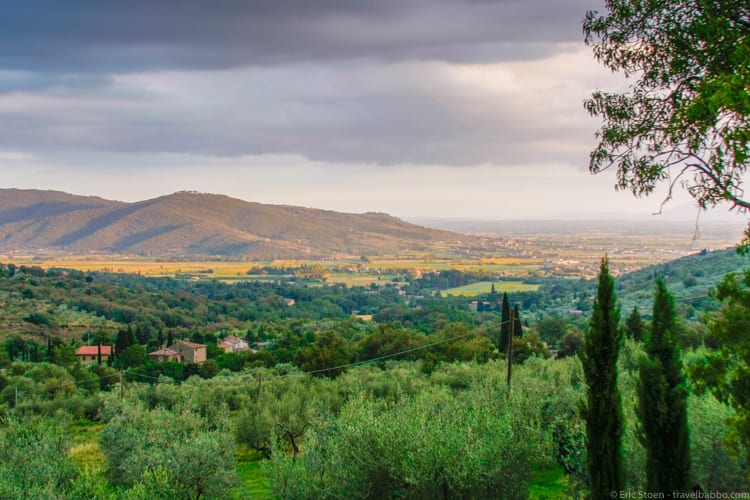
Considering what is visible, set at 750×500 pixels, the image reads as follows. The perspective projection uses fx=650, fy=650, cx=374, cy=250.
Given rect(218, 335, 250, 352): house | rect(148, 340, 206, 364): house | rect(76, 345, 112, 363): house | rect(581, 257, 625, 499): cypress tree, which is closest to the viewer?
rect(581, 257, 625, 499): cypress tree

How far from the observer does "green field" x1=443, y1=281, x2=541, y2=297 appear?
113700 millimetres

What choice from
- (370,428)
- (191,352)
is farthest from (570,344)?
(191,352)

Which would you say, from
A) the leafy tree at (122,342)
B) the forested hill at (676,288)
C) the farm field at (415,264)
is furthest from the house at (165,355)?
the farm field at (415,264)

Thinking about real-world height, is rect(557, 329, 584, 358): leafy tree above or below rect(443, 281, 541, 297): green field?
above

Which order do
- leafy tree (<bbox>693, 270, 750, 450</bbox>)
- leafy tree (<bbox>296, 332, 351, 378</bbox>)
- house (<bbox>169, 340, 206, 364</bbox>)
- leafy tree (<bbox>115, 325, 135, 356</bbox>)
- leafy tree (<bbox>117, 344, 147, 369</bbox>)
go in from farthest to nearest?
1. leafy tree (<bbox>115, 325, 135, 356</bbox>)
2. house (<bbox>169, 340, 206, 364</bbox>)
3. leafy tree (<bbox>117, 344, 147, 369</bbox>)
4. leafy tree (<bbox>296, 332, 351, 378</bbox>)
5. leafy tree (<bbox>693, 270, 750, 450</bbox>)

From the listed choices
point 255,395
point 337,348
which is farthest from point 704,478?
point 337,348

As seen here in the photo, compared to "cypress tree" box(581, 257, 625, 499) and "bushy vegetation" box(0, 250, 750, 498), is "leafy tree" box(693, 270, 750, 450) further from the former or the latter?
"cypress tree" box(581, 257, 625, 499)

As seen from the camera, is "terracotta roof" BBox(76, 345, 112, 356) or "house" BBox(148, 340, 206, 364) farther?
"terracotta roof" BBox(76, 345, 112, 356)

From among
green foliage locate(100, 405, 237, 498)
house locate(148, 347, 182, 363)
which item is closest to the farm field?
house locate(148, 347, 182, 363)

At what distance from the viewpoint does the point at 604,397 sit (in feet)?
33.4

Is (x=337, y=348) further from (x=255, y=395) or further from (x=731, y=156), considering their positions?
(x=731, y=156)

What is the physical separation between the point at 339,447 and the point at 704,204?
7616 mm

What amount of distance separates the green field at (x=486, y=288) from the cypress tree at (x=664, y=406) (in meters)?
101

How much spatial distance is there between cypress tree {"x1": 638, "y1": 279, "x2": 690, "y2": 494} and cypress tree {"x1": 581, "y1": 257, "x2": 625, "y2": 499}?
1.97 feet
